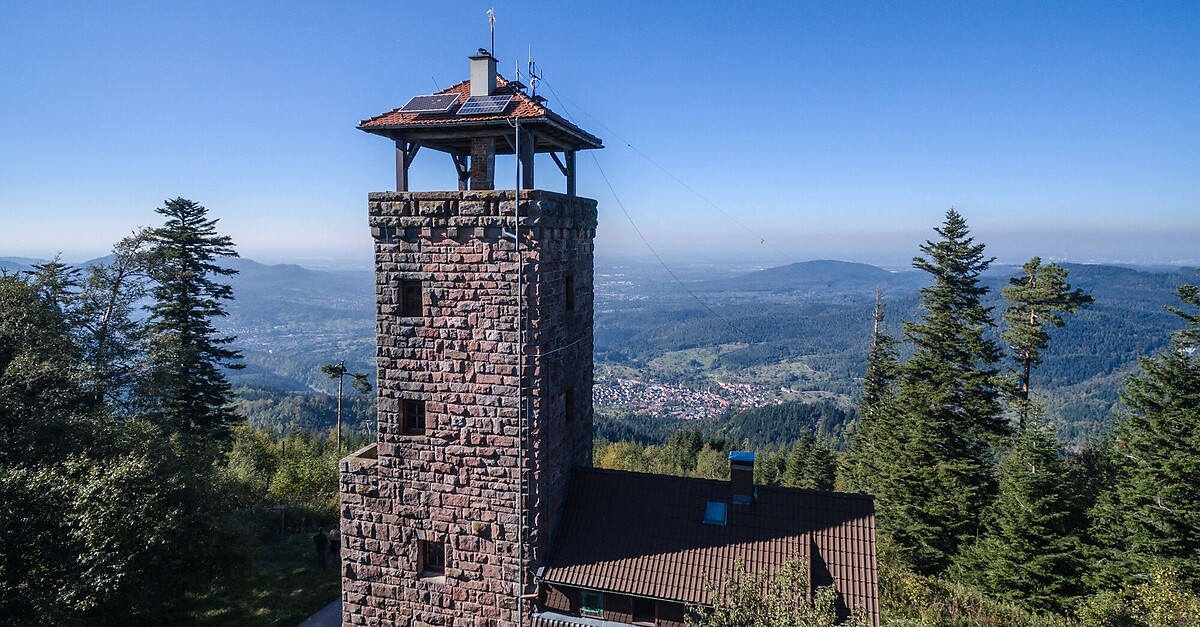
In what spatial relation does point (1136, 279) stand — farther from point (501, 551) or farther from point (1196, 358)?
point (501, 551)

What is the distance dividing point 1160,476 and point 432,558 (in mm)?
19728

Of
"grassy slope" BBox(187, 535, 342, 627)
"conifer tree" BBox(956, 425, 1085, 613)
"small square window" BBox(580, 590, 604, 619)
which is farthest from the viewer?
"conifer tree" BBox(956, 425, 1085, 613)

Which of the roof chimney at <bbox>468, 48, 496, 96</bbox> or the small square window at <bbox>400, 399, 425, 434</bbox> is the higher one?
the roof chimney at <bbox>468, 48, 496, 96</bbox>

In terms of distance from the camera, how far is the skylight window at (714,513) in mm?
11614

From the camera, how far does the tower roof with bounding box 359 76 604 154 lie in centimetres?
1060

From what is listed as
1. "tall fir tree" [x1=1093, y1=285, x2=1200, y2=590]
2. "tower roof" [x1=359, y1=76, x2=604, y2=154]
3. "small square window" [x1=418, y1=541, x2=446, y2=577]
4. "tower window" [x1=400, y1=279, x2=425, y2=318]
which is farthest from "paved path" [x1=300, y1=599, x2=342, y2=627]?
"tall fir tree" [x1=1093, y1=285, x2=1200, y2=590]

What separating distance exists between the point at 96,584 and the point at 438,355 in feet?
26.3

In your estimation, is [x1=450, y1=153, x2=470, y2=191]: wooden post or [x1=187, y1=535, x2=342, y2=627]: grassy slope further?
[x1=187, y1=535, x2=342, y2=627]: grassy slope

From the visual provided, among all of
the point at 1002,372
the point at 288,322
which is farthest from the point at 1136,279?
the point at 288,322

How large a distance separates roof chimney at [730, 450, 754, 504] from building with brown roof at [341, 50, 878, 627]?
0.09 ft

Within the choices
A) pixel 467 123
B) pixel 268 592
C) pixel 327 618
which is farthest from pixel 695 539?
pixel 268 592

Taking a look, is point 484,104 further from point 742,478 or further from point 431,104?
point 742,478

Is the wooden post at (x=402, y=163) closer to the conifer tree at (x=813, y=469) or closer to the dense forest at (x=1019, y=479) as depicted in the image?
the dense forest at (x=1019, y=479)

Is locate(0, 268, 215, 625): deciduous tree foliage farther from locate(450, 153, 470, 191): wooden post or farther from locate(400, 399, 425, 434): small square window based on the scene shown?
locate(450, 153, 470, 191): wooden post
